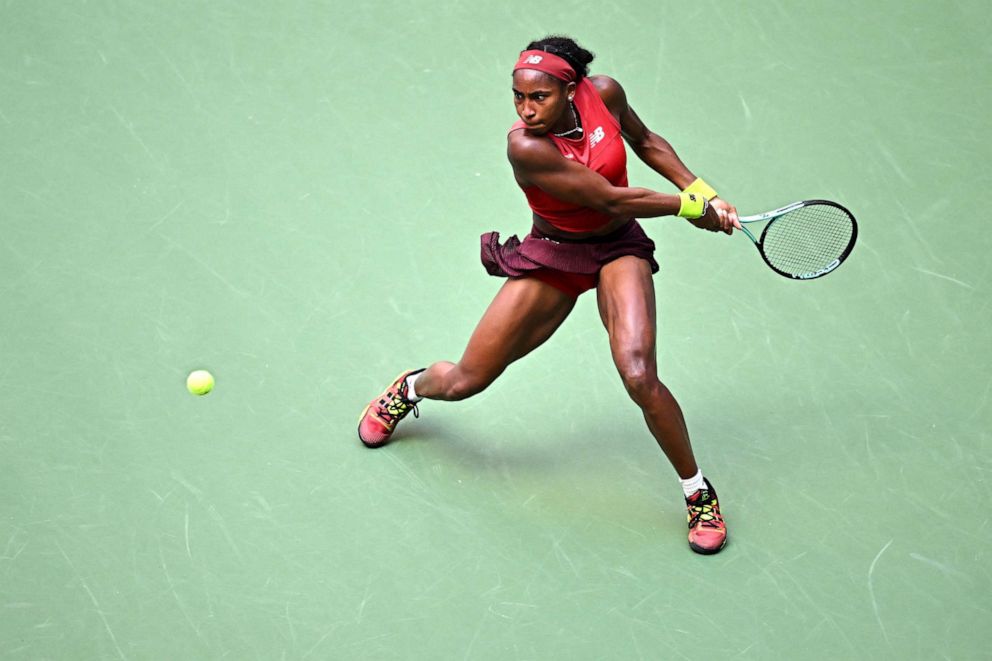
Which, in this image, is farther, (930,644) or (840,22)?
(840,22)

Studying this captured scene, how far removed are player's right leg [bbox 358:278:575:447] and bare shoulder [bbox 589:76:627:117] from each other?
0.64 m

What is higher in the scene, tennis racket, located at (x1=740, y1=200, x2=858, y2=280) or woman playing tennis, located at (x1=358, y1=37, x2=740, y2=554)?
woman playing tennis, located at (x1=358, y1=37, x2=740, y2=554)

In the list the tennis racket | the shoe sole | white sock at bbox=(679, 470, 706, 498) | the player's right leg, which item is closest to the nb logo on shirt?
the player's right leg

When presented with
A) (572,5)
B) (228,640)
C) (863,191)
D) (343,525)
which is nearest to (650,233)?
(863,191)

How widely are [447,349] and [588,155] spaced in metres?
1.34

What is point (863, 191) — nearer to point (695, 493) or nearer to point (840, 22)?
point (840, 22)

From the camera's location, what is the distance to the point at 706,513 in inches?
189

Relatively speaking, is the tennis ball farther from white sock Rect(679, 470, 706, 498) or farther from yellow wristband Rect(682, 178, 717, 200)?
yellow wristband Rect(682, 178, 717, 200)

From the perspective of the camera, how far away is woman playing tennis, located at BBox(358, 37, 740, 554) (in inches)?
177

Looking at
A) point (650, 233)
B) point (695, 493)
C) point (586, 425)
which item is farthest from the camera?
point (650, 233)

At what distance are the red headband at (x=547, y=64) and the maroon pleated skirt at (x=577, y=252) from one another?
59cm

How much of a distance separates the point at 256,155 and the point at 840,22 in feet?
9.79

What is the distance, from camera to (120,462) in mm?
5094

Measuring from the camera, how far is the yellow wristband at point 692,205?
4.56 meters
